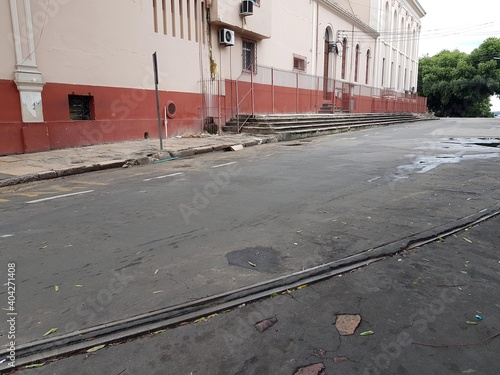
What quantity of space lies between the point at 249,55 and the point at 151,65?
718 cm

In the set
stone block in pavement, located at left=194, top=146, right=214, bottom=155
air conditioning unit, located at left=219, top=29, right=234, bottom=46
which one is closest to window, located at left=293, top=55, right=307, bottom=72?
air conditioning unit, located at left=219, top=29, right=234, bottom=46

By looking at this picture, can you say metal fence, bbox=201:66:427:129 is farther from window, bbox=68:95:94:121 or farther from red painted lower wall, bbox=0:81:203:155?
window, bbox=68:95:94:121

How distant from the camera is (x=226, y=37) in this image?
17328mm

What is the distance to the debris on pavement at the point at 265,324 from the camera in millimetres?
2632

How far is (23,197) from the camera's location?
22.0 feet

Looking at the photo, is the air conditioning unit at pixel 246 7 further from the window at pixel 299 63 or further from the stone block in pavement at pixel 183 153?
the stone block in pavement at pixel 183 153

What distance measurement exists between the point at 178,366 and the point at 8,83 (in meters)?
10.7

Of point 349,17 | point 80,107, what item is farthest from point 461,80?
point 80,107

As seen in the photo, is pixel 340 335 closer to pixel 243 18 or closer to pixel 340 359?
pixel 340 359

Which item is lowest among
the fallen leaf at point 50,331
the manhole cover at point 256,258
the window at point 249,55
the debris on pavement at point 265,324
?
the debris on pavement at point 265,324

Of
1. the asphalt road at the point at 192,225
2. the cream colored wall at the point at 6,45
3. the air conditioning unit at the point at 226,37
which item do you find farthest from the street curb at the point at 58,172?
the air conditioning unit at the point at 226,37

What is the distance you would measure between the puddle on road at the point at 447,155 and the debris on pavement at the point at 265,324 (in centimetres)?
572

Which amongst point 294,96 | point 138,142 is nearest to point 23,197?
point 138,142

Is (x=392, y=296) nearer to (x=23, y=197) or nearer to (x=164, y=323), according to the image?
(x=164, y=323)
